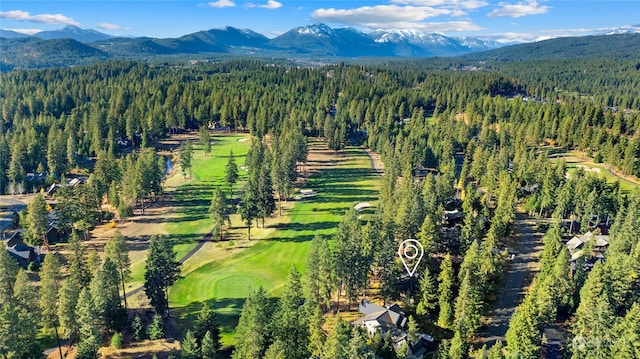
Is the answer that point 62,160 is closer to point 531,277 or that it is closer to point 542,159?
point 531,277

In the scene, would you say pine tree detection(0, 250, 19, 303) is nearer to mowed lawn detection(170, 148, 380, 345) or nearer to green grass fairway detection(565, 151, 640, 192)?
mowed lawn detection(170, 148, 380, 345)

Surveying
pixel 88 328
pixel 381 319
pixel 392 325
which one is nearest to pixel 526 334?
pixel 392 325

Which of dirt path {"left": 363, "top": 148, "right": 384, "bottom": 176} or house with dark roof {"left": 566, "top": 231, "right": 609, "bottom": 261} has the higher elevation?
dirt path {"left": 363, "top": 148, "right": 384, "bottom": 176}

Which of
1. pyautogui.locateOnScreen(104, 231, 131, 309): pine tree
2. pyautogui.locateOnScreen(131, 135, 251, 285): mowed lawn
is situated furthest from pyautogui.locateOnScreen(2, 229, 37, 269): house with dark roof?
pyautogui.locateOnScreen(104, 231, 131, 309): pine tree

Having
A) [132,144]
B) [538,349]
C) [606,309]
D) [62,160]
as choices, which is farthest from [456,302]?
[132,144]

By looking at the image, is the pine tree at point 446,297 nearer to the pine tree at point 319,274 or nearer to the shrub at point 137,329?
the pine tree at point 319,274
